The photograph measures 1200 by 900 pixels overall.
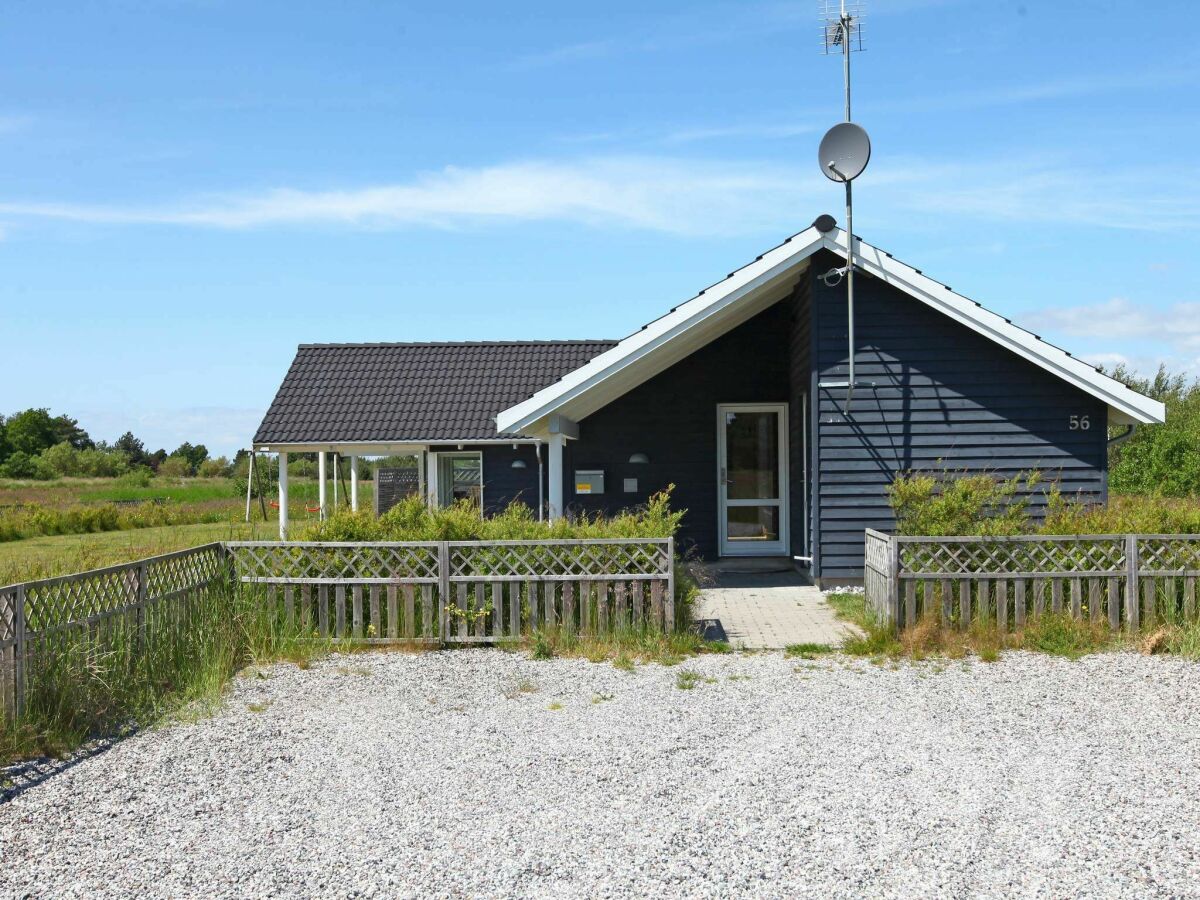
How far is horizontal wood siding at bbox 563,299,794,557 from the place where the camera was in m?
15.2

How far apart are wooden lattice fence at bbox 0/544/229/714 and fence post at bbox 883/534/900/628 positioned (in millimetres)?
5924

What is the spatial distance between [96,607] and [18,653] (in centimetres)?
108

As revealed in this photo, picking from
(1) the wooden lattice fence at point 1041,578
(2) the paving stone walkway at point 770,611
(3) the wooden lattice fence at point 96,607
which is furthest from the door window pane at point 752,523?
(3) the wooden lattice fence at point 96,607

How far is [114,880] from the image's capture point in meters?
4.51

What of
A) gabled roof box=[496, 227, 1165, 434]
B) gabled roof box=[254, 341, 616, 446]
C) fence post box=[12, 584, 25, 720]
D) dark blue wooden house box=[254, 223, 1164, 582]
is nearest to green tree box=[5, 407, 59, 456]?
gabled roof box=[254, 341, 616, 446]

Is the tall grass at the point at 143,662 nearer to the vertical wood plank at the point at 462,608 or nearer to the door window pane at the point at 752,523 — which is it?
the vertical wood plank at the point at 462,608

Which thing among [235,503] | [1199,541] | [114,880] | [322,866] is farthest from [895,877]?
[235,503]

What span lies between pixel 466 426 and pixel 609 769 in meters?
15.0

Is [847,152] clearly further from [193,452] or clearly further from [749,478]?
[193,452]

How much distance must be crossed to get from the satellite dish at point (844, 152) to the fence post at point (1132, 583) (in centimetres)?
497

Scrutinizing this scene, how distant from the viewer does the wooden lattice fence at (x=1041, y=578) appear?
9.30m

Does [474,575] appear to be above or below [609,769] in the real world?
above

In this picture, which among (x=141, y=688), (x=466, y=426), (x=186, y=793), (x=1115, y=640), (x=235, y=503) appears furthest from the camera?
(x=235, y=503)

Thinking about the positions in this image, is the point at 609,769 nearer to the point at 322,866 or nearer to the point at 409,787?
the point at 409,787
